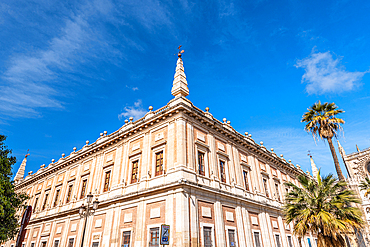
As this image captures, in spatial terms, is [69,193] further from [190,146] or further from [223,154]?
[223,154]

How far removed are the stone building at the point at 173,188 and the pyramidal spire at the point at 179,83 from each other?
10cm

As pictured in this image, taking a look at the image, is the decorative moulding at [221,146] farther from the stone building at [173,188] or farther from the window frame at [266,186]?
the window frame at [266,186]

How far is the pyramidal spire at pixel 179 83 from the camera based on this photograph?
19264mm

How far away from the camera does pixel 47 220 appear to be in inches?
1027

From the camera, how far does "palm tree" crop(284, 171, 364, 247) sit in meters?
14.3

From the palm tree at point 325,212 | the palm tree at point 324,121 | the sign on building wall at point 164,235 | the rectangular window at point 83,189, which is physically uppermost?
the palm tree at point 324,121

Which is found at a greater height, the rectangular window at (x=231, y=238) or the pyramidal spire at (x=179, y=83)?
the pyramidal spire at (x=179, y=83)

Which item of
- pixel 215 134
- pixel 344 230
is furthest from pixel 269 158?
pixel 344 230

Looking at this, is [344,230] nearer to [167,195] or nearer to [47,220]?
[167,195]

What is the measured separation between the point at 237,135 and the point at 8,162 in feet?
63.0

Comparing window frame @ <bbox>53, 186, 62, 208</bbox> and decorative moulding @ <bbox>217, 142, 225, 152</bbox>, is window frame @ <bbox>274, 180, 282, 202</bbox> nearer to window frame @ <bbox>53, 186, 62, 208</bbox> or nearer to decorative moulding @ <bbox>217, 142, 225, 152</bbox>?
decorative moulding @ <bbox>217, 142, 225, 152</bbox>

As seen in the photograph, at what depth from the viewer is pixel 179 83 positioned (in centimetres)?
1970

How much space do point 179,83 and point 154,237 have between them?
1186cm

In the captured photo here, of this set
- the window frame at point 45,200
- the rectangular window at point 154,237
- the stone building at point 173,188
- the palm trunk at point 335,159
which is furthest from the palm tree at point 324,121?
the window frame at point 45,200
